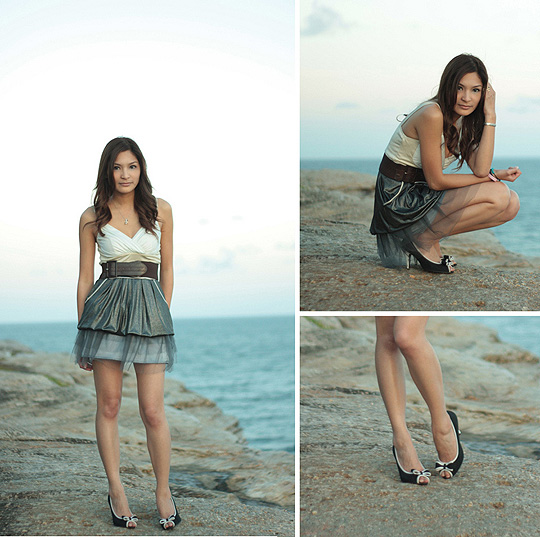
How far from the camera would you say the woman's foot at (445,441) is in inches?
141

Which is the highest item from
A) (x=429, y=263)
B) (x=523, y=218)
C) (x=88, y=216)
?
(x=523, y=218)

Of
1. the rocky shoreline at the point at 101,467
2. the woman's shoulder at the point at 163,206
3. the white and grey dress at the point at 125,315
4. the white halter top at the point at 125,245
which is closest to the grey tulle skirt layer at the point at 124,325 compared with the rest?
the white and grey dress at the point at 125,315

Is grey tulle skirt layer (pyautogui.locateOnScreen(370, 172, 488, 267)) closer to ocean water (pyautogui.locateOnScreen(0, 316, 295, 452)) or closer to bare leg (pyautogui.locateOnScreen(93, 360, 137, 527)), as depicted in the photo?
bare leg (pyautogui.locateOnScreen(93, 360, 137, 527))

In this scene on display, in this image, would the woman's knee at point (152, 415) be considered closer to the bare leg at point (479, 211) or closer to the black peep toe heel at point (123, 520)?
the black peep toe heel at point (123, 520)

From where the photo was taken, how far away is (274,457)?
543cm

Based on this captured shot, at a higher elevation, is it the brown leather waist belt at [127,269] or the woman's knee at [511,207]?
the woman's knee at [511,207]

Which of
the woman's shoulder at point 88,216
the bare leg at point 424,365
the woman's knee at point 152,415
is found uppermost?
the woman's shoulder at point 88,216

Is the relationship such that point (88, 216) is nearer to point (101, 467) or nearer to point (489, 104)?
point (101, 467)

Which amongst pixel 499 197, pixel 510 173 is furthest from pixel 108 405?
pixel 510 173

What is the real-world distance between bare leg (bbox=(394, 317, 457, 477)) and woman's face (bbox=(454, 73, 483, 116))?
116 cm

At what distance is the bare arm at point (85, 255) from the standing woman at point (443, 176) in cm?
172

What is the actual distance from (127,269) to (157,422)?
795 mm

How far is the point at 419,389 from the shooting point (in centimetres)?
352

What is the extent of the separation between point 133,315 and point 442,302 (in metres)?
1.68
